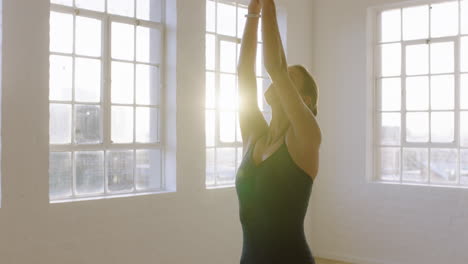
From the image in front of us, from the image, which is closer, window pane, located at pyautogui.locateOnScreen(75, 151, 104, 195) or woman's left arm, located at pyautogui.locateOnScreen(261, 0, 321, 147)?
woman's left arm, located at pyautogui.locateOnScreen(261, 0, 321, 147)

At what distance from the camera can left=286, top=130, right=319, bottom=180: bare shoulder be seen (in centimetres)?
148

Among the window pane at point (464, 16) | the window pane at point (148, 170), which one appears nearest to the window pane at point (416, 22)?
the window pane at point (464, 16)

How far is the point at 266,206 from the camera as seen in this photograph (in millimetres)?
1509

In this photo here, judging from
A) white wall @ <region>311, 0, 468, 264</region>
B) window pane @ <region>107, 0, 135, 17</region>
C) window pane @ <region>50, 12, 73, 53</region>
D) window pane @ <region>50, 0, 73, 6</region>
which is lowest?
white wall @ <region>311, 0, 468, 264</region>

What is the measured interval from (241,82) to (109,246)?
315 cm

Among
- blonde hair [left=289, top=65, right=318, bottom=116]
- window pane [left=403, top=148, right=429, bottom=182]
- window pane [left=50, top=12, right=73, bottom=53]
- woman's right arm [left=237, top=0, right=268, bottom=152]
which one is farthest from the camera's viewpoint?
window pane [left=403, top=148, right=429, bottom=182]

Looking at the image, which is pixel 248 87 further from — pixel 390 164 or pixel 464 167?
pixel 390 164

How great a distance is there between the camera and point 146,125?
197 inches

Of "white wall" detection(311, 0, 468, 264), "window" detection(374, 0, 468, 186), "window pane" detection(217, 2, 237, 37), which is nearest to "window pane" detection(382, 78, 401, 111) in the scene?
"window" detection(374, 0, 468, 186)

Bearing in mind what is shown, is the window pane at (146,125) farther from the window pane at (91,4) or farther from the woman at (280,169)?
the woman at (280,169)

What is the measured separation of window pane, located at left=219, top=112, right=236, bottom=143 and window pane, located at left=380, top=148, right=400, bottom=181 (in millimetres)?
1807

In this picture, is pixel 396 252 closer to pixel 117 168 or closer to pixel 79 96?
pixel 117 168

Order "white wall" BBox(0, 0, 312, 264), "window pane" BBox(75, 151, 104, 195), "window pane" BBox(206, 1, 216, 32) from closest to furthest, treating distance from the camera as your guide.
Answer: "white wall" BBox(0, 0, 312, 264) → "window pane" BBox(75, 151, 104, 195) → "window pane" BBox(206, 1, 216, 32)

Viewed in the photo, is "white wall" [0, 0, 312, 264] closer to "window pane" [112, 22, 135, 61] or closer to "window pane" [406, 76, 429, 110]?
"window pane" [112, 22, 135, 61]
